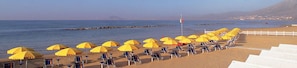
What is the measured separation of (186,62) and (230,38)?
8.52 m

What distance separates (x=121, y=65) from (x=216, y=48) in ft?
25.6

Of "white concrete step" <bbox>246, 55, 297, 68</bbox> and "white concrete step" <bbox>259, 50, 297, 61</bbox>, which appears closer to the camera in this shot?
"white concrete step" <bbox>246, 55, 297, 68</bbox>

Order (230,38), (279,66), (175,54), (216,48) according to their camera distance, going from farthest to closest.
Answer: (230,38) → (216,48) → (175,54) → (279,66)

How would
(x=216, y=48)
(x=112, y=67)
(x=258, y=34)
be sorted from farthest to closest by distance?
(x=258, y=34) < (x=216, y=48) < (x=112, y=67)

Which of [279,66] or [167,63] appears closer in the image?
[279,66]

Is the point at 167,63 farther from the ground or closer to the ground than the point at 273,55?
closer to the ground

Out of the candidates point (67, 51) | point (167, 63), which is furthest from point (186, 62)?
point (67, 51)

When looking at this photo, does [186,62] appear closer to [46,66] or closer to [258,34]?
[46,66]

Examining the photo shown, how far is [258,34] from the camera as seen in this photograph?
1204 inches

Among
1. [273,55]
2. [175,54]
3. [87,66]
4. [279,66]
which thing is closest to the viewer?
[279,66]

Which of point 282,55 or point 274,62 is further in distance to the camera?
point 282,55

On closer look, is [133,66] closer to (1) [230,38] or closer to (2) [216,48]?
(2) [216,48]

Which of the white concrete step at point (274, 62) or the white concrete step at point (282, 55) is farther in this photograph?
the white concrete step at point (282, 55)

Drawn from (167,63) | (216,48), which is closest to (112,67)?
(167,63)
